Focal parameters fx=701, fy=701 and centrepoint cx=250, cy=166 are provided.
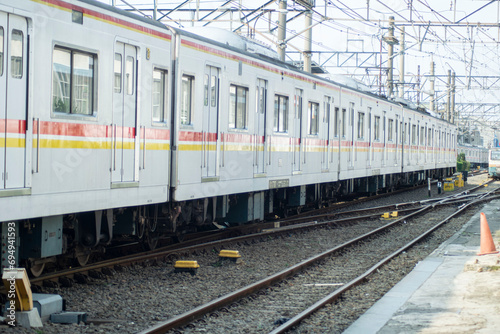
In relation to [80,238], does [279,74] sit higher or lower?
higher

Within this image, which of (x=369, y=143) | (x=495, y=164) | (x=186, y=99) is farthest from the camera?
(x=495, y=164)

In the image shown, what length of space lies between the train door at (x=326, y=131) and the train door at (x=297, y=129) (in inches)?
72.0

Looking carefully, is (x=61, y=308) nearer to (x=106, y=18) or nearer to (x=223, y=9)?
(x=106, y=18)

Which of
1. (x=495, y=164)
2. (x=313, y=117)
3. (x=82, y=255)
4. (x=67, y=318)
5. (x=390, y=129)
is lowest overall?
(x=67, y=318)

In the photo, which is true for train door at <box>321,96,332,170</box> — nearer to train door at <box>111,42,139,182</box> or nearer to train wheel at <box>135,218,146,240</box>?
train wheel at <box>135,218,146,240</box>

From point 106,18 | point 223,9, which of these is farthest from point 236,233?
point 223,9

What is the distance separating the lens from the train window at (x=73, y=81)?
779 centimetres

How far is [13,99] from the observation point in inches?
277

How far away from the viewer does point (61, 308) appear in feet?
23.0

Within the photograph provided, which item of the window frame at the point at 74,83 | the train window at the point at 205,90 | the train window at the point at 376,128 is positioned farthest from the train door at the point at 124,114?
the train window at the point at 376,128

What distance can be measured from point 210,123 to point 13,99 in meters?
4.80

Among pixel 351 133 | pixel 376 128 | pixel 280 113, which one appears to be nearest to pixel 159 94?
pixel 280 113

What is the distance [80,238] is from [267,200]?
23.4 feet

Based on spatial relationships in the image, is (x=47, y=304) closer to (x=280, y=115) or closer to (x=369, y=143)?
(x=280, y=115)
